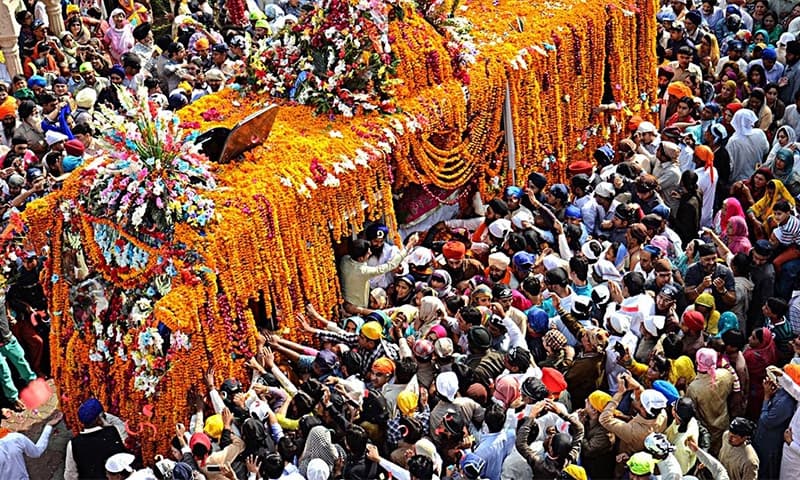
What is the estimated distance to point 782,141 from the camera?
11.1m

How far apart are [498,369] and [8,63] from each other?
28.6ft

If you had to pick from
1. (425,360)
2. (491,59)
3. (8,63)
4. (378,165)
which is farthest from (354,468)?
(8,63)

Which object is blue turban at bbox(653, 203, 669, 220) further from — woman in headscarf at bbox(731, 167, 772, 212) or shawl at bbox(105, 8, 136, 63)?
shawl at bbox(105, 8, 136, 63)

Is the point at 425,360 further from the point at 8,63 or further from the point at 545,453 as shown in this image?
the point at 8,63

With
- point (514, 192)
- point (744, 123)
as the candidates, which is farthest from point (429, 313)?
point (744, 123)

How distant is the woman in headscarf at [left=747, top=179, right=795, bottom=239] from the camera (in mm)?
10164

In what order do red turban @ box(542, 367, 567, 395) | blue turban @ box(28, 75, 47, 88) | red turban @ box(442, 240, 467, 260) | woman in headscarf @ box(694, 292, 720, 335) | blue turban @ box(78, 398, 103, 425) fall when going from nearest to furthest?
red turban @ box(542, 367, 567, 395) < blue turban @ box(78, 398, 103, 425) < woman in headscarf @ box(694, 292, 720, 335) < red turban @ box(442, 240, 467, 260) < blue turban @ box(28, 75, 47, 88)

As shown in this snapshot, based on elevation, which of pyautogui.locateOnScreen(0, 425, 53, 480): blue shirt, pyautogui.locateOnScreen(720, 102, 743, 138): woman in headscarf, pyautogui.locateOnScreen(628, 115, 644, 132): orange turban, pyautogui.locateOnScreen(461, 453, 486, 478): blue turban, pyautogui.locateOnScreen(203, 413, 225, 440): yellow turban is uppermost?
pyautogui.locateOnScreen(720, 102, 743, 138): woman in headscarf

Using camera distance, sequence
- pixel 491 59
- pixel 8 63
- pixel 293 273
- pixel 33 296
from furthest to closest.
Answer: pixel 8 63 → pixel 491 59 → pixel 33 296 → pixel 293 273

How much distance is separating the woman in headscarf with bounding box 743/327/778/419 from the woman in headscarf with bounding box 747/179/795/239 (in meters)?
2.18

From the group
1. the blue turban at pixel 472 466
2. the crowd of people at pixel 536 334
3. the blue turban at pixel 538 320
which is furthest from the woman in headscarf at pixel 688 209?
the blue turban at pixel 472 466

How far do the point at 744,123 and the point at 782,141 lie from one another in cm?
58

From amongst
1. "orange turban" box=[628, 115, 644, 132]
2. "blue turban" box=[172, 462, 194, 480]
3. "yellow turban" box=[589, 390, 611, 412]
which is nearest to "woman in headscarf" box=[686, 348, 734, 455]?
"yellow turban" box=[589, 390, 611, 412]

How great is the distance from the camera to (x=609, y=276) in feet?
30.0
